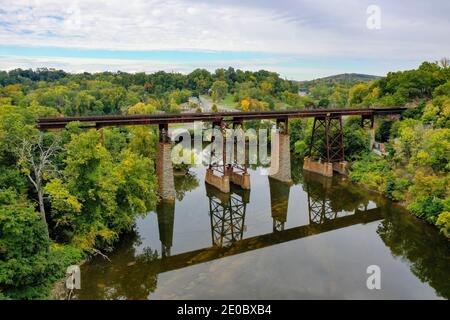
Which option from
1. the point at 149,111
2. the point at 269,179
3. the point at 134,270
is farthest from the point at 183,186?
the point at 149,111

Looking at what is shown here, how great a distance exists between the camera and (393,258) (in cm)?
2223

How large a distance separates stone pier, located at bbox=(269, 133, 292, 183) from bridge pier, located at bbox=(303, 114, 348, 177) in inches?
187

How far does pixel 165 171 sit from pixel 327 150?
19.0 meters

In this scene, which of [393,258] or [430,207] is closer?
[393,258]

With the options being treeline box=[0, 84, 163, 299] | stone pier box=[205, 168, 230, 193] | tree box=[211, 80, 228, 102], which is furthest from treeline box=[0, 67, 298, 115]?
treeline box=[0, 84, 163, 299]

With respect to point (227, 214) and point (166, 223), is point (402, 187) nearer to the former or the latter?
→ point (227, 214)

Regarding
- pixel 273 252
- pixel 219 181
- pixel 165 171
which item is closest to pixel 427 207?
pixel 273 252

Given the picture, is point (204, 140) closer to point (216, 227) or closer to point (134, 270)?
point (216, 227)

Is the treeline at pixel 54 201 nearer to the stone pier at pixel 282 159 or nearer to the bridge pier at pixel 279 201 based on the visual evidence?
the bridge pier at pixel 279 201

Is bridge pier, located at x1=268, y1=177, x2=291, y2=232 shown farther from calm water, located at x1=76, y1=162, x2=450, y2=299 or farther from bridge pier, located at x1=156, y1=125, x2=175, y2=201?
bridge pier, located at x1=156, y1=125, x2=175, y2=201

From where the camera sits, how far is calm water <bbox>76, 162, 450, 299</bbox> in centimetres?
1836

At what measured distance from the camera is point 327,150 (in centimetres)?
4041

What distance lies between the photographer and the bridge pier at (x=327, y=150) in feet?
135

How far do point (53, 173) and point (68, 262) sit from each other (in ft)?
15.8
